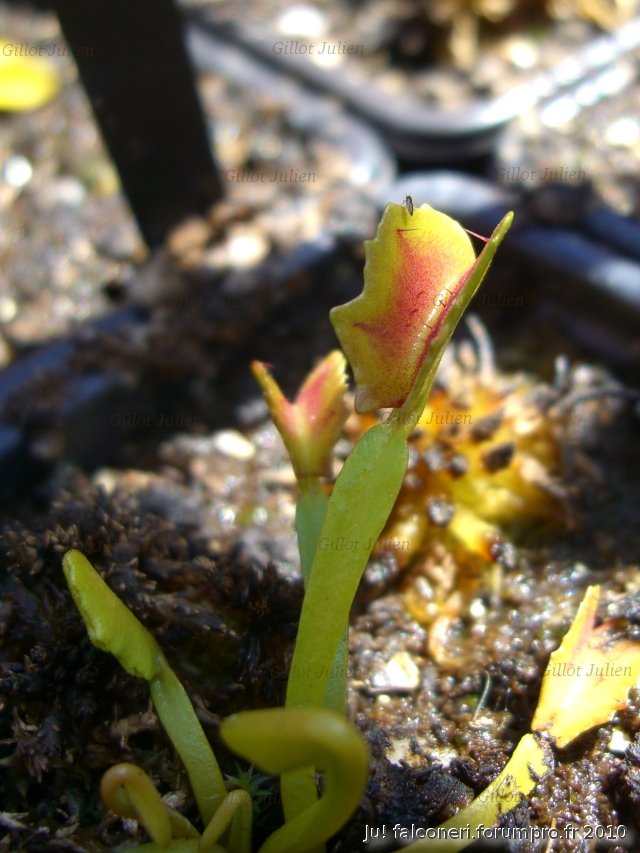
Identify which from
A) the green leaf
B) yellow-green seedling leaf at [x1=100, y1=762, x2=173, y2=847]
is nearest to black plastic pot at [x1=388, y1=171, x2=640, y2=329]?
the green leaf

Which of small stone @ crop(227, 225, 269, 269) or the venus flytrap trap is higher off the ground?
the venus flytrap trap

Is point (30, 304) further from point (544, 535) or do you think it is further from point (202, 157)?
Result: point (544, 535)

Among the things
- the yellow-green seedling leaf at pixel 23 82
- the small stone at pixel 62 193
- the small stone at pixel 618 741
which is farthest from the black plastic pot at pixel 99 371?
the small stone at pixel 618 741

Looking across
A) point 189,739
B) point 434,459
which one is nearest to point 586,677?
point 434,459

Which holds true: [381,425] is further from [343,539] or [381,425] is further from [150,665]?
[150,665]

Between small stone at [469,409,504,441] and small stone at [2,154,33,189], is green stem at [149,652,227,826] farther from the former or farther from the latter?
small stone at [2,154,33,189]

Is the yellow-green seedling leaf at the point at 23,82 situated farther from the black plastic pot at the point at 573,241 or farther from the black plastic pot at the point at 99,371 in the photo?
the black plastic pot at the point at 573,241
